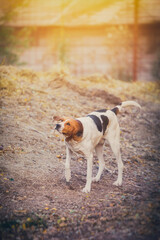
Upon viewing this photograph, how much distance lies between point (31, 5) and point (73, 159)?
16.6 metres

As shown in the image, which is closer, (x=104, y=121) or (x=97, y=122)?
(x=97, y=122)

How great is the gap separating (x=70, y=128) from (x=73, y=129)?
7 cm

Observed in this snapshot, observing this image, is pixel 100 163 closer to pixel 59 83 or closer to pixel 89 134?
pixel 89 134

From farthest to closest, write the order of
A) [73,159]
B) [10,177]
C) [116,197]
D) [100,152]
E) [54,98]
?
[54,98] < [73,159] < [100,152] < [10,177] < [116,197]

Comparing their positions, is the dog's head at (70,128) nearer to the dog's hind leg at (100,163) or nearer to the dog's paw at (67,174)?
the dog's paw at (67,174)

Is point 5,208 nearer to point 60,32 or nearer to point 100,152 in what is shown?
point 100,152

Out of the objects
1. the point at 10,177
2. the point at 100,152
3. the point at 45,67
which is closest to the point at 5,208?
the point at 10,177

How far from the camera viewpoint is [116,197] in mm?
3904

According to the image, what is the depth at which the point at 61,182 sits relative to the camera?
14.1ft

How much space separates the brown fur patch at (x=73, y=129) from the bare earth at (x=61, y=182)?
959mm

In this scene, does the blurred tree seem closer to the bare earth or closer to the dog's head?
the bare earth

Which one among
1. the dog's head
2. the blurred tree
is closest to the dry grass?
the dog's head

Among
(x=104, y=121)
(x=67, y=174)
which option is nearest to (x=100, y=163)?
(x=67, y=174)

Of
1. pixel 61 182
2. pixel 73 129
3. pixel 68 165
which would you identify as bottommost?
pixel 61 182
